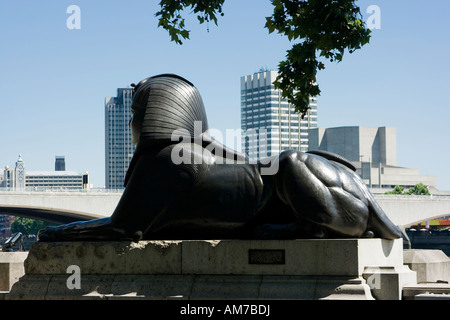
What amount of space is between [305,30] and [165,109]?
320 cm

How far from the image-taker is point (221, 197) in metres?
10.7

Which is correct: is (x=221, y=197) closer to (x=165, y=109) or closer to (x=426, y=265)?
(x=165, y=109)

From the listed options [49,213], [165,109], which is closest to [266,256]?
[165,109]

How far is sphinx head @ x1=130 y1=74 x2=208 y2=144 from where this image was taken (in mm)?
11016

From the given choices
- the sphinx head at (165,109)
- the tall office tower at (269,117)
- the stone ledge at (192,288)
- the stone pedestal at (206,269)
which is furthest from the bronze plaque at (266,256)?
the tall office tower at (269,117)

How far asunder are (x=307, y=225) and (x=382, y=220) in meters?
1.02

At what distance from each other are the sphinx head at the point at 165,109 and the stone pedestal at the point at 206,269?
1.44m

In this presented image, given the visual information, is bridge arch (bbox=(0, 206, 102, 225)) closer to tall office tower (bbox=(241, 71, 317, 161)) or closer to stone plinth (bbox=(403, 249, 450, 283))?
stone plinth (bbox=(403, 249, 450, 283))

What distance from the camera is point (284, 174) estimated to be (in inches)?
416

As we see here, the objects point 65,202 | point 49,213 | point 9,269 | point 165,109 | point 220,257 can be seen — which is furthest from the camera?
point 49,213

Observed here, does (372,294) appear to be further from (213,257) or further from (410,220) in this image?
(410,220)

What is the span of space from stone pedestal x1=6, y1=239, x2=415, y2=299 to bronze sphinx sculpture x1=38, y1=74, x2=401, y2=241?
9.5 inches
